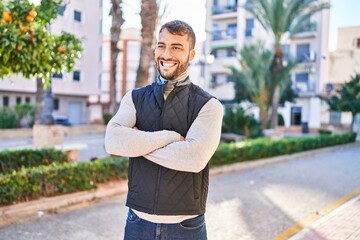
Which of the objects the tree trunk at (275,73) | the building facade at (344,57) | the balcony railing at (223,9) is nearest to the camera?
the tree trunk at (275,73)

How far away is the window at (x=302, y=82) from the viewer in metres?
38.1

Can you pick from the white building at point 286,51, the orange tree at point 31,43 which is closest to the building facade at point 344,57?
the white building at point 286,51

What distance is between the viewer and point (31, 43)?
494cm

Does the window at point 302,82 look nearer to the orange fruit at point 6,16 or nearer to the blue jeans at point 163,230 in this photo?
the orange fruit at point 6,16

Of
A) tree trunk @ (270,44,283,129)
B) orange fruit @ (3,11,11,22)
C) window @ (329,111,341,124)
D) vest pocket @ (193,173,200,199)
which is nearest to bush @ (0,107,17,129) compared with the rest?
tree trunk @ (270,44,283,129)

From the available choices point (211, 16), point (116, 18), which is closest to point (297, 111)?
point (211, 16)

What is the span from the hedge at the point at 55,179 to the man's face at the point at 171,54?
162 inches

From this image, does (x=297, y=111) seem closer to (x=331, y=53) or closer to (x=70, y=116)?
(x=331, y=53)

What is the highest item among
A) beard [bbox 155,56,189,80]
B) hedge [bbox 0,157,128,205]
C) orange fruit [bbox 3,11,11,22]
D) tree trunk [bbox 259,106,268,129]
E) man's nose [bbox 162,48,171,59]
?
orange fruit [bbox 3,11,11,22]

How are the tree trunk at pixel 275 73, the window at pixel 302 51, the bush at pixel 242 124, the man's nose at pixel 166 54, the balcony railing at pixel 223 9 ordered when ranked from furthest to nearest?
the balcony railing at pixel 223 9 < the window at pixel 302 51 < the tree trunk at pixel 275 73 < the bush at pixel 242 124 < the man's nose at pixel 166 54

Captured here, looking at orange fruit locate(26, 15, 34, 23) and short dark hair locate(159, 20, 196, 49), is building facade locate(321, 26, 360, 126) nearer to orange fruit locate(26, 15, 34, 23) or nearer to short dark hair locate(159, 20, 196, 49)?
orange fruit locate(26, 15, 34, 23)

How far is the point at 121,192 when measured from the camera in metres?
7.10

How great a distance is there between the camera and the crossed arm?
2205 mm

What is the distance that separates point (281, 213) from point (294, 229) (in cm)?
85
